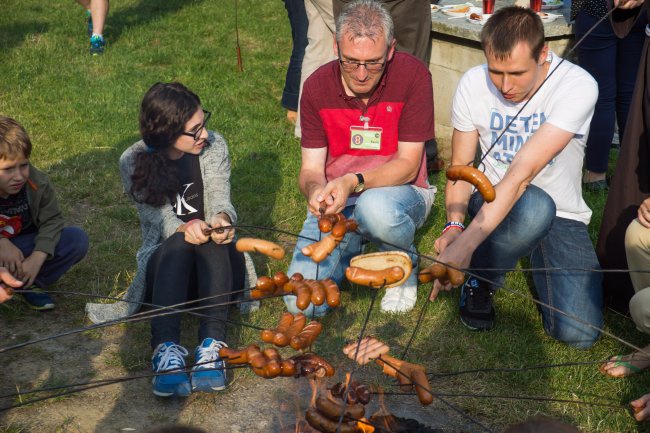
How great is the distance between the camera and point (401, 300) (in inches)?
Answer: 155

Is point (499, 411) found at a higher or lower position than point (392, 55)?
lower

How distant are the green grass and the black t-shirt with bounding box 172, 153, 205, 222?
1.80 feet

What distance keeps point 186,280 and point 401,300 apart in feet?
3.54

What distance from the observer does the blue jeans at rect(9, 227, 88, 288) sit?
13.3ft

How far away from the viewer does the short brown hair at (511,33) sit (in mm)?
3242

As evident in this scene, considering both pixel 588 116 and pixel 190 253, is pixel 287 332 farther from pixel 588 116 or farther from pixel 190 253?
pixel 588 116

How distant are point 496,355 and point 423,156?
1048mm

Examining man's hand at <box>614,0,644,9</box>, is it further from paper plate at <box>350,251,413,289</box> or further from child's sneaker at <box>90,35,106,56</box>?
child's sneaker at <box>90,35,106,56</box>

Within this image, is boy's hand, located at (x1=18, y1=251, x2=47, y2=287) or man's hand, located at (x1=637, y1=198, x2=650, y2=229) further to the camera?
boy's hand, located at (x1=18, y1=251, x2=47, y2=287)

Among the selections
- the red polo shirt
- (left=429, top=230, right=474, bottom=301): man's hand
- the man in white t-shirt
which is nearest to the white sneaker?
the man in white t-shirt

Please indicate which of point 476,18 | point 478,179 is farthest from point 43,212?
point 476,18

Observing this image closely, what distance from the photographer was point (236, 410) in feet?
10.7

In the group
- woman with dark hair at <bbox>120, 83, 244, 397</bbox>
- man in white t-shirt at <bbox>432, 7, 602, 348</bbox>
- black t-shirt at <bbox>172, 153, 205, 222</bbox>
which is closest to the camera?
man in white t-shirt at <bbox>432, 7, 602, 348</bbox>

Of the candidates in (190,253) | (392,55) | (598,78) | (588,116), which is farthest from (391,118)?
(598,78)
